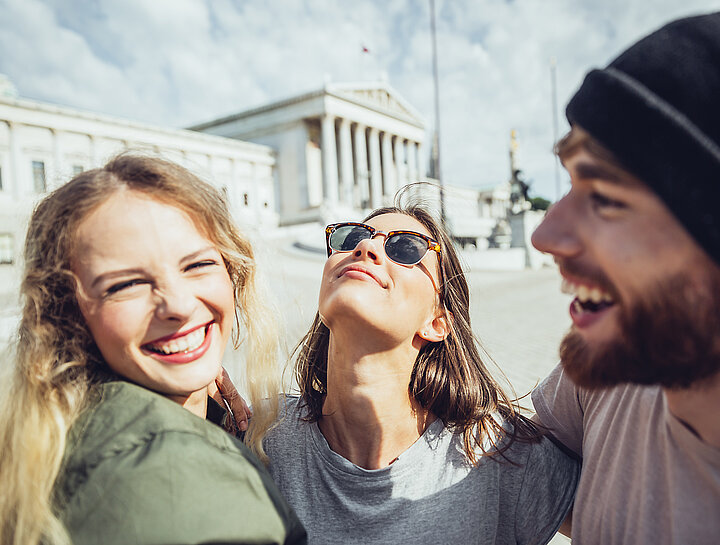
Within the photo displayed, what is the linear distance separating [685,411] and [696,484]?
0.65ft

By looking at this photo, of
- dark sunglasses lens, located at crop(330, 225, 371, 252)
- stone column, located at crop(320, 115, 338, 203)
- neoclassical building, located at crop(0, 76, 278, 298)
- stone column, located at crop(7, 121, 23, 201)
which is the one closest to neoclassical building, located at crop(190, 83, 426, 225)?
stone column, located at crop(320, 115, 338, 203)

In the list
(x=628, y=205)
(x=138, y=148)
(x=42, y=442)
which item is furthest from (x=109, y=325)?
(x=628, y=205)

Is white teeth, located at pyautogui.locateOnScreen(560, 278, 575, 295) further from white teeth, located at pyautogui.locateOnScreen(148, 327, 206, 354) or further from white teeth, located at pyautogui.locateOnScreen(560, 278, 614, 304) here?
white teeth, located at pyautogui.locateOnScreen(148, 327, 206, 354)

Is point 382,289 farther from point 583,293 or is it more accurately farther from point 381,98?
point 381,98

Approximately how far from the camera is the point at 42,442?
46.7 inches

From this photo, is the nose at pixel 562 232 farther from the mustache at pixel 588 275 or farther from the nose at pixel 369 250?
the nose at pixel 369 250

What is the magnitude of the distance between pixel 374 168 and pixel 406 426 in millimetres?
49192

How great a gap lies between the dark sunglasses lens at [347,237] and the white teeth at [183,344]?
97 cm

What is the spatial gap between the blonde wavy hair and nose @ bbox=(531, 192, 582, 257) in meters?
1.11

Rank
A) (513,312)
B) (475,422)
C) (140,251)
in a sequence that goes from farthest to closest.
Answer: (513,312) → (475,422) → (140,251)

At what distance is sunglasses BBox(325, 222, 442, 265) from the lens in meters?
2.22

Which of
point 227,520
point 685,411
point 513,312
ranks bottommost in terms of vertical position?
point 513,312

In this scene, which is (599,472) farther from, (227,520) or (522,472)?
(227,520)

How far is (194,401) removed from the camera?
5.44 ft
